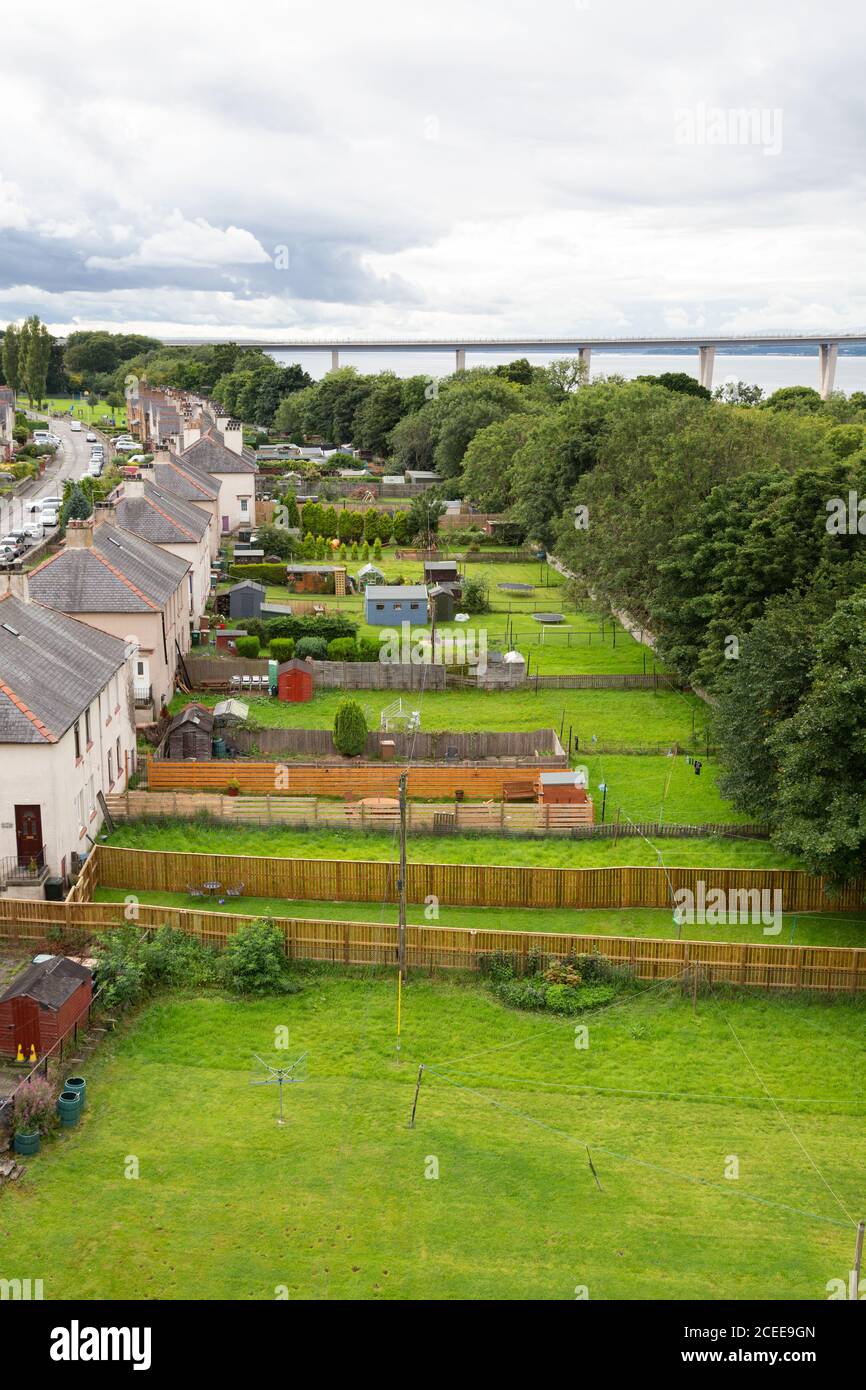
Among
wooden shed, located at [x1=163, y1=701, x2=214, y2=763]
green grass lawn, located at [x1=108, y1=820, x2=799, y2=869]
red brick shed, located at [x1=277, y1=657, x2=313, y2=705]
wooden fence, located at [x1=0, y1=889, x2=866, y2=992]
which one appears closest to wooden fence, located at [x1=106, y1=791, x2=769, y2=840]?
green grass lawn, located at [x1=108, y1=820, x2=799, y2=869]

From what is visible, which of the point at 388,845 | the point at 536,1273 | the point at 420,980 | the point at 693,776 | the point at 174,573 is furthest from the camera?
the point at 174,573

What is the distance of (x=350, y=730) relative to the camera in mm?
43531

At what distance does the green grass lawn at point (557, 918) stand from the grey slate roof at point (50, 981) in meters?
5.79

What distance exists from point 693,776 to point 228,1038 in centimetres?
2257

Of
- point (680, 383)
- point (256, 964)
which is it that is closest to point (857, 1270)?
point (256, 964)

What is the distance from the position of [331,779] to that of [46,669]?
35.4 feet

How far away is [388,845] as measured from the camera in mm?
37875

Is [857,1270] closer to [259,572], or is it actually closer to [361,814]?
[361,814]

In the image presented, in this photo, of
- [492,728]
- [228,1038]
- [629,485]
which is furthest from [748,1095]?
[629,485]

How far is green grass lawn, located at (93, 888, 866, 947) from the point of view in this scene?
32.3m

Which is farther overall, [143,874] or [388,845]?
[388,845]
